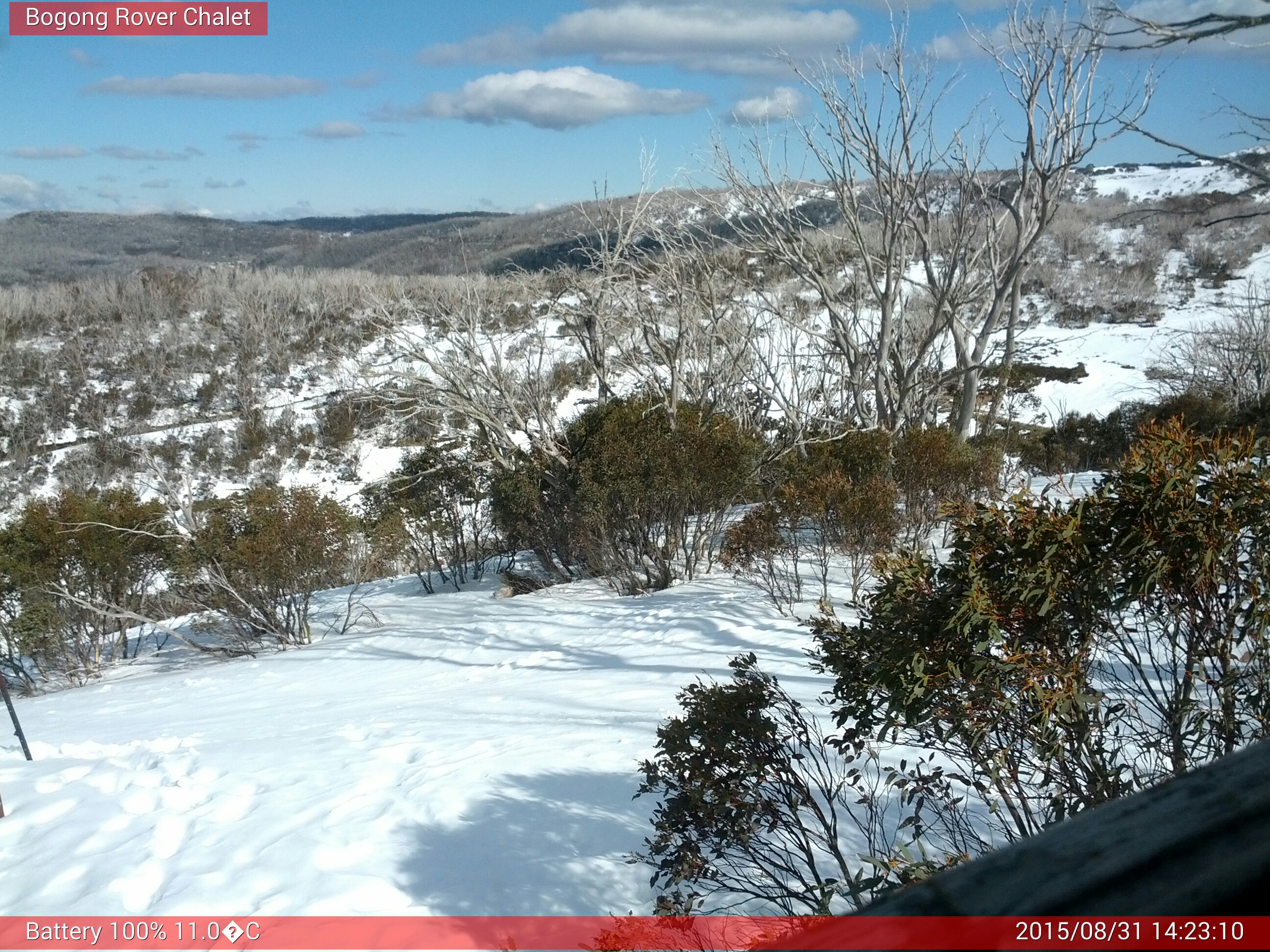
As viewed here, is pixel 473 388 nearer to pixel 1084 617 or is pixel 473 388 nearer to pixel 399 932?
pixel 399 932

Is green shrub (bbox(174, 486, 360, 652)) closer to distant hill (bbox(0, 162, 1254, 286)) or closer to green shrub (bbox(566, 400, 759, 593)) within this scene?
green shrub (bbox(566, 400, 759, 593))

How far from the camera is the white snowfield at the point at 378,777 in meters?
3.29

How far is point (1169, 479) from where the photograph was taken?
2299mm

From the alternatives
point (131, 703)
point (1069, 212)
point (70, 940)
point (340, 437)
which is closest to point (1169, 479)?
point (70, 940)

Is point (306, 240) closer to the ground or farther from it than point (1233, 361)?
farther from it

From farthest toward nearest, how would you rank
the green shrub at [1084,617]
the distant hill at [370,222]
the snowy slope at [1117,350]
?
the distant hill at [370,222] < the snowy slope at [1117,350] < the green shrub at [1084,617]

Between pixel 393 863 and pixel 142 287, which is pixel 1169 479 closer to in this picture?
pixel 393 863

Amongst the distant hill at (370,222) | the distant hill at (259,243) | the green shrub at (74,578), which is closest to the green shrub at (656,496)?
the green shrub at (74,578)

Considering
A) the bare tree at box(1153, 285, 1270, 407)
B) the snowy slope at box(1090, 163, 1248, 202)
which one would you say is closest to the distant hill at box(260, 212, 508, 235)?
the snowy slope at box(1090, 163, 1248, 202)

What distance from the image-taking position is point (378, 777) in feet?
14.6

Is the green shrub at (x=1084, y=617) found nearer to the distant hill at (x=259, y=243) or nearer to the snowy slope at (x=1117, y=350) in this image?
the snowy slope at (x=1117, y=350)

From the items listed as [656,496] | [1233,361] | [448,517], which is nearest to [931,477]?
[656,496]

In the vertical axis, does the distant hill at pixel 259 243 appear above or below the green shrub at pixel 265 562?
above

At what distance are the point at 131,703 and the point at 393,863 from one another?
5253 millimetres
